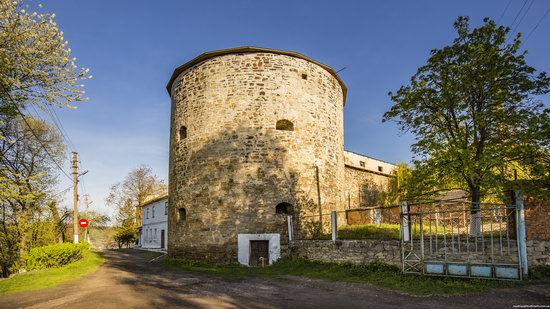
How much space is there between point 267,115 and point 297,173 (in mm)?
2710

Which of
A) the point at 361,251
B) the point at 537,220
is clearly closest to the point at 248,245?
the point at 361,251

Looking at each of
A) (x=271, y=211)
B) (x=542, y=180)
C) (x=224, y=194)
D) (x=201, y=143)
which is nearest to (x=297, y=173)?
(x=271, y=211)

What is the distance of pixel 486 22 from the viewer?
34.2ft

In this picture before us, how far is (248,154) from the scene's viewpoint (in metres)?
14.2

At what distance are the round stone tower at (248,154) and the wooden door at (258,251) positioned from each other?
38mm

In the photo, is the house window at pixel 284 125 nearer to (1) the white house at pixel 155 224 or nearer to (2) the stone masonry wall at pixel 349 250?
(2) the stone masonry wall at pixel 349 250

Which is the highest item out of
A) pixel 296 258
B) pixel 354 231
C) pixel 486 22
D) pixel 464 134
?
pixel 486 22

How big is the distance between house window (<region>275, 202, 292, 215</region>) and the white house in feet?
51.0

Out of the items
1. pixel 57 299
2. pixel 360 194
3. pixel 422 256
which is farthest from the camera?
pixel 360 194

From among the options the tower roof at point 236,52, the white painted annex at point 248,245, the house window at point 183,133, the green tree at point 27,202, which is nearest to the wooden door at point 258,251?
the white painted annex at point 248,245

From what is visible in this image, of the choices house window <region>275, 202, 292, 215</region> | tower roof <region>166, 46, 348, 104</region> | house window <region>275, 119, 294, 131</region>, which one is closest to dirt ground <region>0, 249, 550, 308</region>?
house window <region>275, 202, 292, 215</region>

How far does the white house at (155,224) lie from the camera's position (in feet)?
91.5

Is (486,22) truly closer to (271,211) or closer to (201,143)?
(271,211)

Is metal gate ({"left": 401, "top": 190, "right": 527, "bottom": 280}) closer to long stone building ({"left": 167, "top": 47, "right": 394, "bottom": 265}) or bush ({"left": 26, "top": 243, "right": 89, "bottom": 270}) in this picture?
long stone building ({"left": 167, "top": 47, "right": 394, "bottom": 265})
